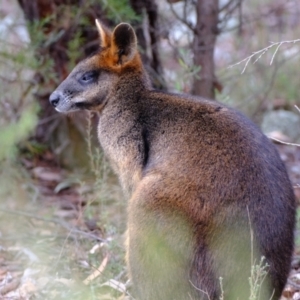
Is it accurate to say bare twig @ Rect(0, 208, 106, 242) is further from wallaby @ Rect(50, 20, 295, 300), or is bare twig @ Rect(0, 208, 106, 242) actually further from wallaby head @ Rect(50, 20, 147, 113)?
wallaby @ Rect(50, 20, 295, 300)

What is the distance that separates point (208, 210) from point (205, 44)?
3065mm

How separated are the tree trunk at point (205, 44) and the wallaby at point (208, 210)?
2272 mm

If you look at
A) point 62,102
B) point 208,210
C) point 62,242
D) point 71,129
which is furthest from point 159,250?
point 71,129

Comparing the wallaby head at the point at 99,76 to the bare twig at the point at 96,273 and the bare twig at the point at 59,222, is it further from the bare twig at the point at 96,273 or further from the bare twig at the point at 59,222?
the bare twig at the point at 96,273

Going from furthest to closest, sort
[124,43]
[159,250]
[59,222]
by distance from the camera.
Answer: [59,222]
[124,43]
[159,250]

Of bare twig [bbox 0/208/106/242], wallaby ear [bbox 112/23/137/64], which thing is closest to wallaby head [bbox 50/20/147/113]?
wallaby ear [bbox 112/23/137/64]

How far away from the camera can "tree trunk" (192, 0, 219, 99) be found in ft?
21.9

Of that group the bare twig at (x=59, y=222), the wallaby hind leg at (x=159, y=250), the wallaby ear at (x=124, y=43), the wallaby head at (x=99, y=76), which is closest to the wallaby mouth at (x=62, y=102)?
the wallaby head at (x=99, y=76)

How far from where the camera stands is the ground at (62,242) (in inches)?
204

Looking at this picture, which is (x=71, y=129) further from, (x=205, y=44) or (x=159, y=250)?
(x=159, y=250)

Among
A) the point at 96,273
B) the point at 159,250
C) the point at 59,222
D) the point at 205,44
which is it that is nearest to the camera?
the point at 159,250

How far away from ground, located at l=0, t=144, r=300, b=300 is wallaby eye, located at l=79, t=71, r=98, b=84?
0.79 m

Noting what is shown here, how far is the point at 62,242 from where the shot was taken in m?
6.10

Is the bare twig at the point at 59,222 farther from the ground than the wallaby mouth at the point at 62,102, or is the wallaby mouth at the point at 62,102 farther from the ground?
the wallaby mouth at the point at 62,102
